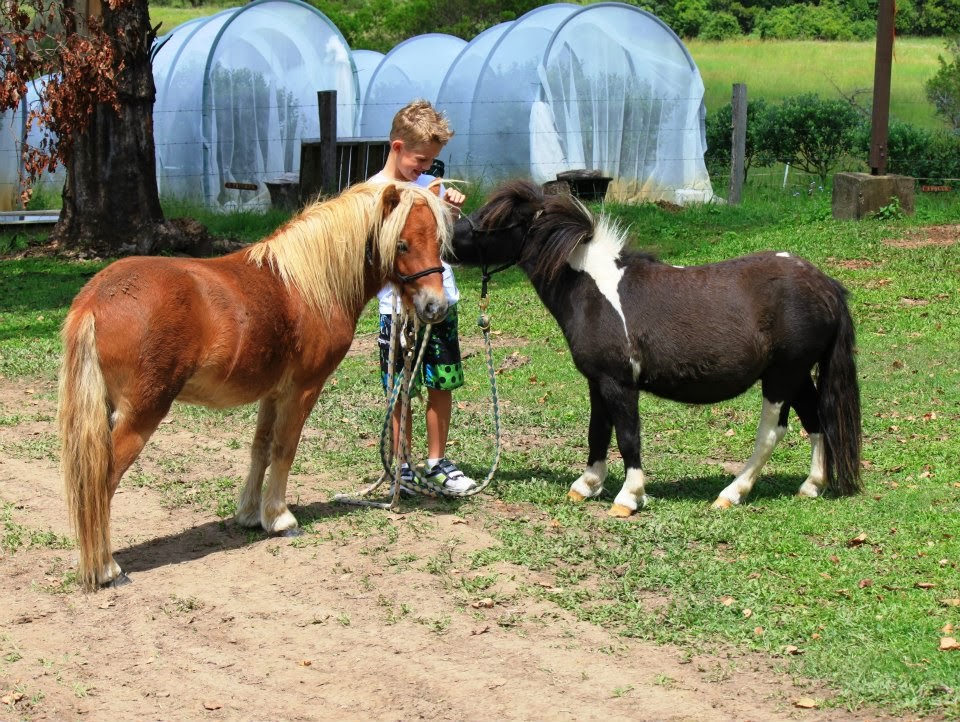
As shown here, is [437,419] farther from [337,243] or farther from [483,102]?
[483,102]

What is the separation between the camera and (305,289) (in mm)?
5492

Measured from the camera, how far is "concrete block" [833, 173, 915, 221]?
14141 millimetres

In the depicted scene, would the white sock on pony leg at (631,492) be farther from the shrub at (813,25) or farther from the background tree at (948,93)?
the shrub at (813,25)

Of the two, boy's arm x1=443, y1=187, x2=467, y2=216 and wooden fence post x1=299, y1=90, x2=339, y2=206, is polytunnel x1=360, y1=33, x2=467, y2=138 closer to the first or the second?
wooden fence post x1=299, y1=90, x2=339, y2=206

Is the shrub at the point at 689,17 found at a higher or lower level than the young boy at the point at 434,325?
higher

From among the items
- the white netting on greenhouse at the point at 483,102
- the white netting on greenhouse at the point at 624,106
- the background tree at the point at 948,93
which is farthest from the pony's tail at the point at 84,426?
the background tree at the point at 948,93

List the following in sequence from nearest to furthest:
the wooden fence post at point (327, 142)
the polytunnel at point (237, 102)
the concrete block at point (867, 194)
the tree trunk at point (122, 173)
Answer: the concrete block at point (867, 194), the tree trunk at point (122, 173), the wooden fence post at point (327, 142), the polytunnel at point (237, 102)

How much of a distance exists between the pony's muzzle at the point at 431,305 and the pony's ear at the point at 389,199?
0.47 meters

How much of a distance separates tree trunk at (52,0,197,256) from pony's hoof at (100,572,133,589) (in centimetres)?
1018

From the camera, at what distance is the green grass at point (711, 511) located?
451 centimetres

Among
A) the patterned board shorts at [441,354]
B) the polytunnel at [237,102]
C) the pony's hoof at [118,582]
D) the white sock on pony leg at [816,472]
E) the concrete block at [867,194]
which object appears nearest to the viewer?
the pony's hoof at [118,582]

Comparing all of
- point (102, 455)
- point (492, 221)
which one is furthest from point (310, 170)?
point (102, 455)

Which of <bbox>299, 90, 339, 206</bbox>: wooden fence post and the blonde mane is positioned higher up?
<bbox>299, 90, 339, 206</bbox>: wooden fence post

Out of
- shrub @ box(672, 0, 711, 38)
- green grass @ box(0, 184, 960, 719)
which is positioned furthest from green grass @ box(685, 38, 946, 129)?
green grass @ box(0, 184, 960, 719)
